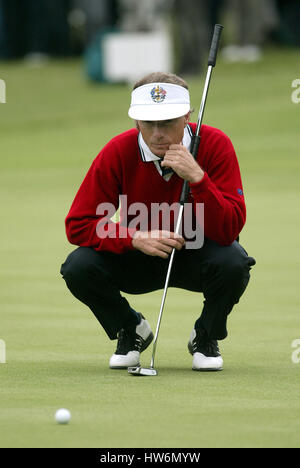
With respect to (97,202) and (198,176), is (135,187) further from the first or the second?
(198,176)

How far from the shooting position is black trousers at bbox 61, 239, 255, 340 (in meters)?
6.39

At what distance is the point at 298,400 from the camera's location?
223 inches

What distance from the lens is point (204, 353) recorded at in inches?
260

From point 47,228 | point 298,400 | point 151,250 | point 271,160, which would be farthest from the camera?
point 271,160

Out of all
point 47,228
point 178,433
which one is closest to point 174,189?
point 178,433

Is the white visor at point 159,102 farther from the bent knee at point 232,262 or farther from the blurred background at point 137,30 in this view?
the blurred background at point 137,30

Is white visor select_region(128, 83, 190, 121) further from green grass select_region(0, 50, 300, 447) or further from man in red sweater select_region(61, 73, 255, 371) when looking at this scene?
green grass select_region(0, 50, 300, 447)

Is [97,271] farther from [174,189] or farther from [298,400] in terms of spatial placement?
[298,400]

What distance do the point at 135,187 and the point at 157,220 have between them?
218mm

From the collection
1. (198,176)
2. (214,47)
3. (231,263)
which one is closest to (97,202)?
(198,176)

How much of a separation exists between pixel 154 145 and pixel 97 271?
2.32 feet

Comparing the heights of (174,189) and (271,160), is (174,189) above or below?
below

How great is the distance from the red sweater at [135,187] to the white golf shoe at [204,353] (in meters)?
0.57

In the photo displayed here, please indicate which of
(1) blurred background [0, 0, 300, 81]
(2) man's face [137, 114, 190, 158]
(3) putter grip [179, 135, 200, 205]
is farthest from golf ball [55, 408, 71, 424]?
(1) blurred background [0, 0, 300, 81]
